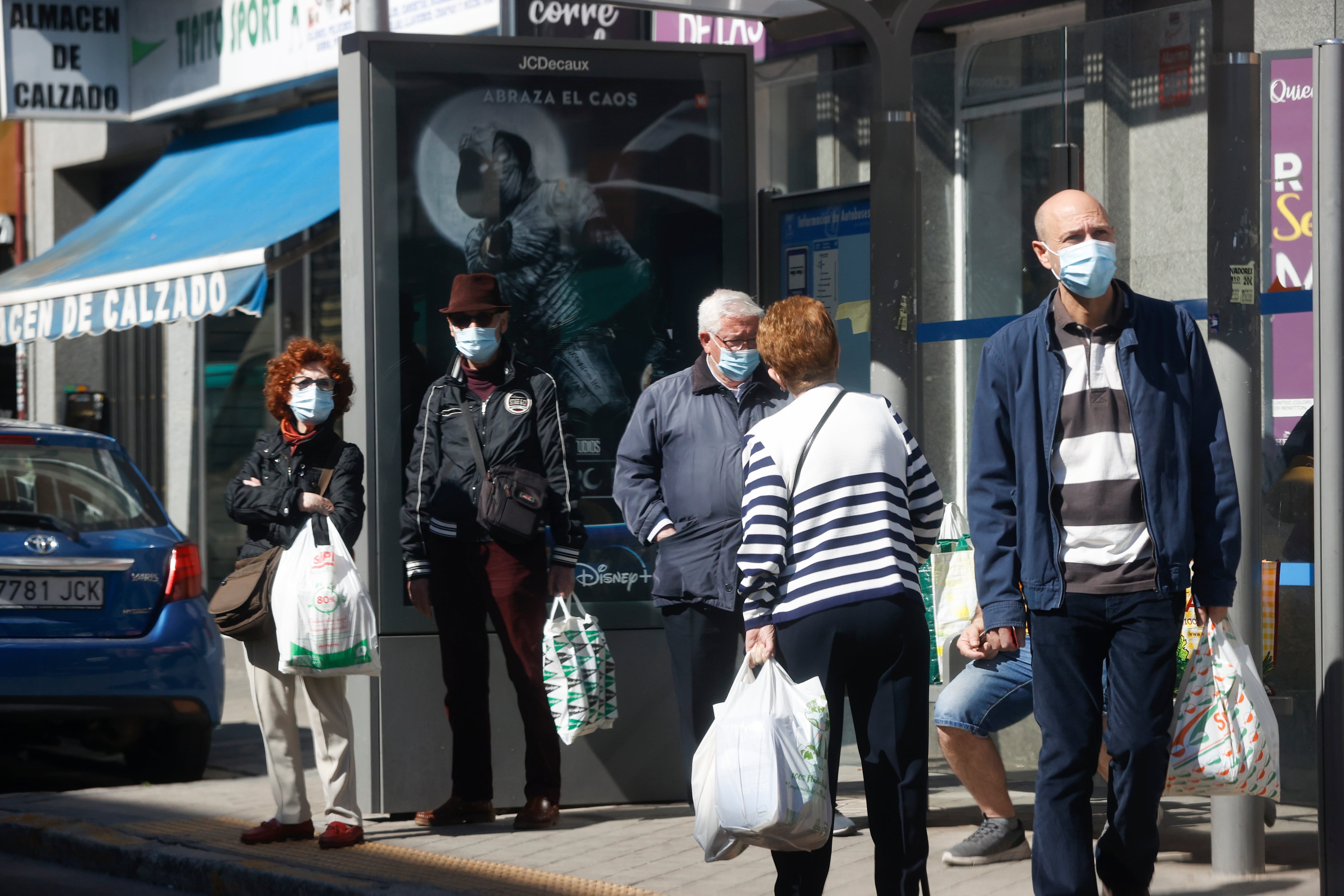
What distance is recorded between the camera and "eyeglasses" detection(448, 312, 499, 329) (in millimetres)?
6047

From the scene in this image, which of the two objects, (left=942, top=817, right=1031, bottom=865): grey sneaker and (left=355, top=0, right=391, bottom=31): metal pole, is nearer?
(left=942, top=817, right=1031, bottom=865): grey sneaker

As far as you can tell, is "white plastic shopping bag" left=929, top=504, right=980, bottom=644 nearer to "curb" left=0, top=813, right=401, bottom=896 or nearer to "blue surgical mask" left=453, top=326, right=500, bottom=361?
"blue surgical mask" left=453, top=326, right=500, bottom=361

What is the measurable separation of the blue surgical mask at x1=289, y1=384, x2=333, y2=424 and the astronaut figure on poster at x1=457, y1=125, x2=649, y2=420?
2.89 ft

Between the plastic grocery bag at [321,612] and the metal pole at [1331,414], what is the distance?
292 cm

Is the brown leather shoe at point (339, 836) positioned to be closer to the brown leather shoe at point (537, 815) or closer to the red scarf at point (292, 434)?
the brown leather shoe at point (537, 815)

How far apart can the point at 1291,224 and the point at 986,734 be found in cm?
223

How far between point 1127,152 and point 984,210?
63cm

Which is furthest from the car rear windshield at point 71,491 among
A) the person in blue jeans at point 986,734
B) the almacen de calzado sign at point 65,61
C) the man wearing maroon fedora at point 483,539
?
the almacen de calzado sign at point 65,61

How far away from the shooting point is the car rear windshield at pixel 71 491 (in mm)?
7234

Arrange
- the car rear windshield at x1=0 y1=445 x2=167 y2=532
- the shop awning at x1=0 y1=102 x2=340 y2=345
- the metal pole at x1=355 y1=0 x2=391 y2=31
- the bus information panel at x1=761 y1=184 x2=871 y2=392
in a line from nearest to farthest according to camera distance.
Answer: the metal pole at x1=355 y1=0 x2=391 y2=31
the bus information panel at x1=761 y1=184 x2=871 y2=392
the car rear windshield at x1=0 y1=445 x2=167 y2=532
the shop awning at x1=0 y1=102 x2=340 y2=345

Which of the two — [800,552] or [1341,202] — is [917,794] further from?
[1341,202]

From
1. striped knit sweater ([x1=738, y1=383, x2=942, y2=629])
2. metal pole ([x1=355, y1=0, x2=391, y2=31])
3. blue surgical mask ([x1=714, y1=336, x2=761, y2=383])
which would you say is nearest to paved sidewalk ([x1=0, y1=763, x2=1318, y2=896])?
striped knit sweater ([x1=738, y1=383, x2=942, y2=629])

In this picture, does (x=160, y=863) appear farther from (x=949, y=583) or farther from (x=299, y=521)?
(x=949, y=583)

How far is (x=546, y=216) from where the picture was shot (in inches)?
257
